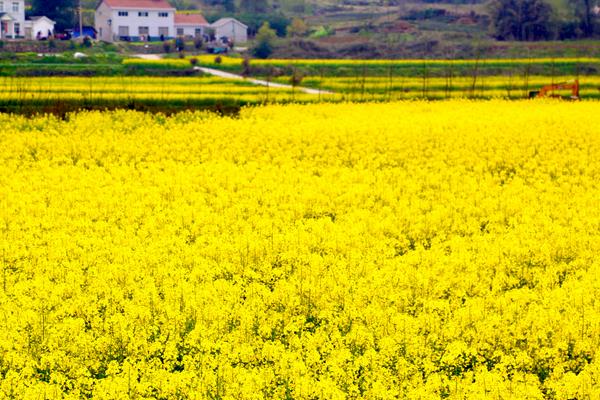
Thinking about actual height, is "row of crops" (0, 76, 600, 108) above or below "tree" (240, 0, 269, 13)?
below

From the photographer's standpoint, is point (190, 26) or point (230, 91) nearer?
point (230, 91)

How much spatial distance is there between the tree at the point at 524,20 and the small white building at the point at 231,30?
3080cm

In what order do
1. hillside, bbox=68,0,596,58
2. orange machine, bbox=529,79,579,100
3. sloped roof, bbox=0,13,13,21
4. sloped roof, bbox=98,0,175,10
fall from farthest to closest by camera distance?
sloped roof, bbox=98,0,175,10, sloped roof, bbox=0,13,13,21, hillside, bbox=68,0,596,58, orange machine, bbox=529,79,579,100

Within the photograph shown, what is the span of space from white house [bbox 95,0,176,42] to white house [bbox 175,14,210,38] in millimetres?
2665

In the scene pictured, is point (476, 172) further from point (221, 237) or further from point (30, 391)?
point (30, 391)

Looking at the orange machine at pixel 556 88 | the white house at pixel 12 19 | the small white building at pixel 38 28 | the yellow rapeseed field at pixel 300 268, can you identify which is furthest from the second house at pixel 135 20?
the yellow rapeseed field at pixel 300 268

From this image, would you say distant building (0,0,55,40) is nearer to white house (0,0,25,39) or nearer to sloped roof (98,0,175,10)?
white house (0,0,25,39)

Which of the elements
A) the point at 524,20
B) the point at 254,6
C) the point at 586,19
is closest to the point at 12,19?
the point at 254,6

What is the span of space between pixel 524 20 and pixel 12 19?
5558cm

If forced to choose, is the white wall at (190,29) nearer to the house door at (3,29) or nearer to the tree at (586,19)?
the house door at (3,29)

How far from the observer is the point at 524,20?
91750mm

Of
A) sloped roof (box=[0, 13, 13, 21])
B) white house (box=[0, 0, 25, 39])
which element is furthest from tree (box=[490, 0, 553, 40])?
sloped roof (box=[0, 13, 13, 21])

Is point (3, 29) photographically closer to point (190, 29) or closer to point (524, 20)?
point (190, 29)

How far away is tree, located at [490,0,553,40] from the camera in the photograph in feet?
299
